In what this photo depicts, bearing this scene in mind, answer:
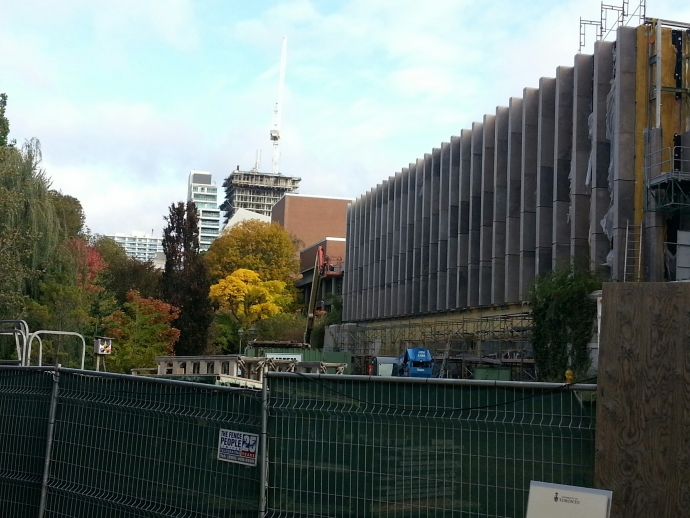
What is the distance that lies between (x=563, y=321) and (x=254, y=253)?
4988cm

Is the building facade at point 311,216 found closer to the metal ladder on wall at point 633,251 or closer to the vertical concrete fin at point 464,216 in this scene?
the vertical concrete fin at point 464,216

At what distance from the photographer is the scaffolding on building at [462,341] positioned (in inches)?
1629

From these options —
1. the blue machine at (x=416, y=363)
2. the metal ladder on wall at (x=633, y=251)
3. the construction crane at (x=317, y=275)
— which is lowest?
the blue machine at (x=416, y=363)

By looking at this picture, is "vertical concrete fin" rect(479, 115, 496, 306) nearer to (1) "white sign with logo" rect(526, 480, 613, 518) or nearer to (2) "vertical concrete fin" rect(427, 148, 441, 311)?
(2) "vertical concrete fin" rect(427, 148, 441, 311)

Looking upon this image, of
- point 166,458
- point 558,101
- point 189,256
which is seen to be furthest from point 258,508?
point 189,256

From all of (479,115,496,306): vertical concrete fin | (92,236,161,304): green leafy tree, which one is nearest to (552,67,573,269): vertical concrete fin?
(479,115,496,306): vertical concrete fin

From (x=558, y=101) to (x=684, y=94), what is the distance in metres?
6.73

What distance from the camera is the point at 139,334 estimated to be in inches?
1660

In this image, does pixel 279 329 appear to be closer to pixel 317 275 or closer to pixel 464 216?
pixel 317 275

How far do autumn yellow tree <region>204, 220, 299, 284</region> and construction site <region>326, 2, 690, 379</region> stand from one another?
18.3m

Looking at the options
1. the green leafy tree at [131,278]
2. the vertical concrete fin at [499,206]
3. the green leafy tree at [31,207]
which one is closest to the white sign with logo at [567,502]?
the green leafy tree at [31,207]

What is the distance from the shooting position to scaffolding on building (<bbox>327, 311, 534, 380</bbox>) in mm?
41375

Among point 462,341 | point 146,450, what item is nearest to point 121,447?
point 146,450

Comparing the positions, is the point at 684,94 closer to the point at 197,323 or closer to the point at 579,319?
the point at 579,319
